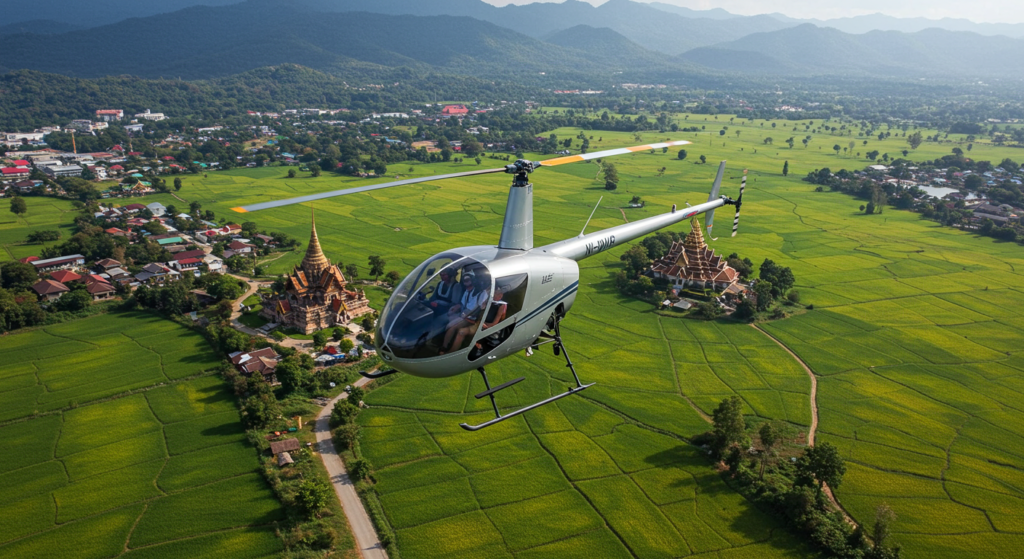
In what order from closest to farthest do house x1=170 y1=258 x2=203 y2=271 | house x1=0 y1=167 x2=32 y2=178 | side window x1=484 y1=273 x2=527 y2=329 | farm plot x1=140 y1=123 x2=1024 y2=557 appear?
side window x1=484 y1=273 x2=527 y2=329 < farm plot x1=140 y1=123 x2=1024 y2=557 < house x1=170 y1=258 x2=203 y2=271 < house x1=0 y1=167 x2=32 y2=178

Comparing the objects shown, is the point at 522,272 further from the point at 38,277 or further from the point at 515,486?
the point at 38,277

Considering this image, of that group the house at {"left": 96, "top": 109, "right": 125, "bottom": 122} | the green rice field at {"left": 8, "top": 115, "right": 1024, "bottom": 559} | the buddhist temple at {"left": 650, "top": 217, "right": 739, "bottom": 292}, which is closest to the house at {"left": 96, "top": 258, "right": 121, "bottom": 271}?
the green rice field at {"left": 8, "top": 115, "right": 1024, "bottom": 559}

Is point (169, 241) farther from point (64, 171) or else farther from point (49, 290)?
point (64, 171)

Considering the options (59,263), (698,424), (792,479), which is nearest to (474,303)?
(792,479)

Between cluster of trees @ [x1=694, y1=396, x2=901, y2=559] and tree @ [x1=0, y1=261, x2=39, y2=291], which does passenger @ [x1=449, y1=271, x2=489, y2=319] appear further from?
tree @ [x1=0, y1=261, x2=39, y2=291]

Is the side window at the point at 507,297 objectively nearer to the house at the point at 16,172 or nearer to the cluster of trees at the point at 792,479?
the cluster of trees at the point at 792,479

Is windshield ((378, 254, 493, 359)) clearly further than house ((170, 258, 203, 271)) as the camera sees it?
No

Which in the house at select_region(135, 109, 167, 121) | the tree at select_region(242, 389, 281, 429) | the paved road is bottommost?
the paved road

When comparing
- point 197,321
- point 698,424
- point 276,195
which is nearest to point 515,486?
point 698,424

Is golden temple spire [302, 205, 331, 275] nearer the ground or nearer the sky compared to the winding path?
nearer the sky
